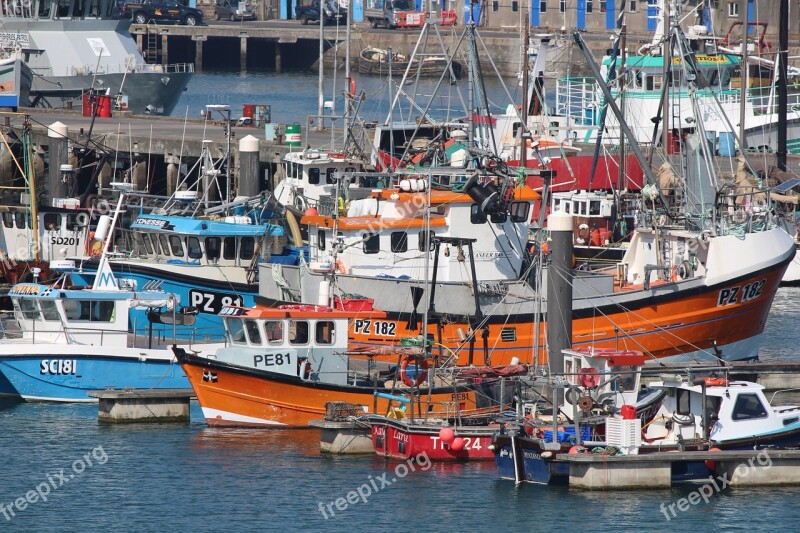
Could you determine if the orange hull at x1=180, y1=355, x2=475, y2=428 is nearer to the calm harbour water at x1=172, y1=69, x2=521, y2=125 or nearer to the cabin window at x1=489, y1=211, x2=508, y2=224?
the cabin window at x1=489, y1=211, x2=508, y2=224

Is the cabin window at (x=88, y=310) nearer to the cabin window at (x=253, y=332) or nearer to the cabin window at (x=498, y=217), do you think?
the cabin window at (x=253, y=332)

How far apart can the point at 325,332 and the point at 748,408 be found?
7594 millimetres

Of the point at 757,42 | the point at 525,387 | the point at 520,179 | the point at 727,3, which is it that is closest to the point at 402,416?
the point at 525,387

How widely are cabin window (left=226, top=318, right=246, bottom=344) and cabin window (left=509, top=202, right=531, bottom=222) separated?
6568 millimetres

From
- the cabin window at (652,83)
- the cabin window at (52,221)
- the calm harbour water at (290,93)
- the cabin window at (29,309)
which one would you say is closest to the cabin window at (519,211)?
the cabin window at (29,309)

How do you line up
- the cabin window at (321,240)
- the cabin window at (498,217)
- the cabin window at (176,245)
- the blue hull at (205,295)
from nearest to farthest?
1. the cabin window at (498,217)
2. the cabin window at (321,240)
3. the blue hull at (205,295)
4. the cabin window at (176,245)

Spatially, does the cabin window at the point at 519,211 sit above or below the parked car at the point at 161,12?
below

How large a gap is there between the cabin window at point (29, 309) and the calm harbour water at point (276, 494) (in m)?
3.07

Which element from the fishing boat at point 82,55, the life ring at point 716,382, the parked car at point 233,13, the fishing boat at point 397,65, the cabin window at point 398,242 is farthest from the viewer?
the parked car at point 233,13

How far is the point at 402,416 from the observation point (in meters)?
25.7

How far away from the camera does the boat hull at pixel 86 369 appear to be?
96.4 feet

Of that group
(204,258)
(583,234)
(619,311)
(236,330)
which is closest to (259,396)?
(236,330)

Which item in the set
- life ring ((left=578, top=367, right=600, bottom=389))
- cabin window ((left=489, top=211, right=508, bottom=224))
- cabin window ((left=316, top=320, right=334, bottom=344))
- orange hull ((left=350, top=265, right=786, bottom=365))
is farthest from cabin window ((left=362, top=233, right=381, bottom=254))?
life ring ((left=578, top=367, right=600, bottom=389))

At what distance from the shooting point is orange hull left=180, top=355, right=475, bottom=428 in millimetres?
26906
